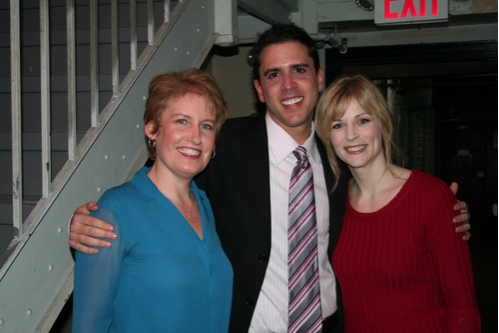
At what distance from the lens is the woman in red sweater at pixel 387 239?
1688mm

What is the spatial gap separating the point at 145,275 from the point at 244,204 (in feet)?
1.96

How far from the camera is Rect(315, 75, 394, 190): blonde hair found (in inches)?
74.4

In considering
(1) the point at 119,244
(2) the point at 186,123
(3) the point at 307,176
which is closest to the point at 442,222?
(3) the point at 307,176

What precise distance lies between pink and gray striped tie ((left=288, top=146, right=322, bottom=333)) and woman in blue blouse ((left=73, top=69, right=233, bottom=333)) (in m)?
0.32

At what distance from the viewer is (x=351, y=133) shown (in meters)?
1.89

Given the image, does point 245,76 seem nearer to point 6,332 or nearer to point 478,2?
point 478,2

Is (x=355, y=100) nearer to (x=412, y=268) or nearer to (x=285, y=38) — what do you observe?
(x=285, y=38)

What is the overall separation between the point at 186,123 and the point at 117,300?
23.5 inches

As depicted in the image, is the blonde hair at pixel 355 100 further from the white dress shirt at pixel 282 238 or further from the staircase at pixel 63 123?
the staircase at pixel 63 123

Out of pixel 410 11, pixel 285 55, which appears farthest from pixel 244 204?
pixel 410 11

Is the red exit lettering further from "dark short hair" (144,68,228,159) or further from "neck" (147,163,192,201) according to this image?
"neck" (147,163,192,201)

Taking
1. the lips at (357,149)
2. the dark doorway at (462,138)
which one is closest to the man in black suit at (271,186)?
the lips at (357,149)

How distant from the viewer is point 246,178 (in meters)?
1.92

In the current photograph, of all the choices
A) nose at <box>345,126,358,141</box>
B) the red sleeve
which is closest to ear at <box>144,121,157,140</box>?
nose at <box>345,126,358,141</box>
